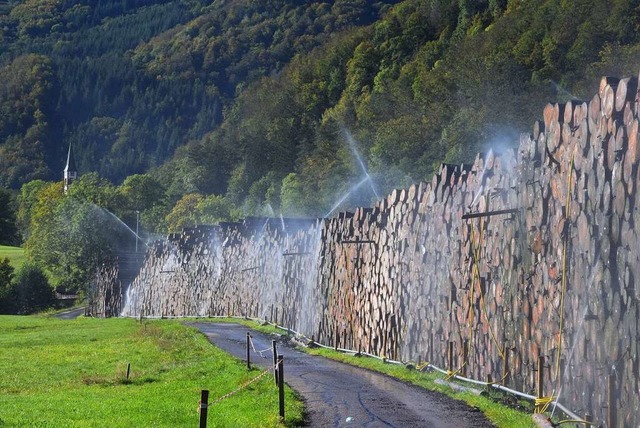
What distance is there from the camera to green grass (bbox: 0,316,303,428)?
1767 centimetres

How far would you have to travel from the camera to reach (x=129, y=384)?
81.1 ft

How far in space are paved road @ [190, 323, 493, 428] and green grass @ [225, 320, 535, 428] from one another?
225 millimetres

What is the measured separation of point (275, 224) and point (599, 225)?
37392mm

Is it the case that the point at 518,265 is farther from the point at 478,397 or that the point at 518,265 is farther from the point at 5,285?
the point at 5,285

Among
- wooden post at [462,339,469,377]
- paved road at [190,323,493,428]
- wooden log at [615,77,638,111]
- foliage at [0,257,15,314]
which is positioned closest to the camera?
wooden log at [615,77,638,111]

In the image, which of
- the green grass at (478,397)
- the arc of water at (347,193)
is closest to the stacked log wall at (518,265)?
the green grass at (478,397)

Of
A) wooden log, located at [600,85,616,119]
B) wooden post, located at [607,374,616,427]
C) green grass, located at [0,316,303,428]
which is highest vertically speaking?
wooden log, located at [600,85,616,119]

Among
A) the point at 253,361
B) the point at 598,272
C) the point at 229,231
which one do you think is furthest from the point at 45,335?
the point at 598,272

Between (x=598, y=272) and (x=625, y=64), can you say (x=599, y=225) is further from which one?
(x=625, y=64)

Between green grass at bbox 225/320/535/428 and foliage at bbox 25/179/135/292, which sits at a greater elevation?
foliage at bbox 25/179/135/292

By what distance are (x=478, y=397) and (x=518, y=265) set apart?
2399 mm

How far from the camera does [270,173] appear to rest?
399 feet

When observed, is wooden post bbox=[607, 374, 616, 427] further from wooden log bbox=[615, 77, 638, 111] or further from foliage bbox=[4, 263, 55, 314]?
foliage bbox=[4, 263, 55, 314]

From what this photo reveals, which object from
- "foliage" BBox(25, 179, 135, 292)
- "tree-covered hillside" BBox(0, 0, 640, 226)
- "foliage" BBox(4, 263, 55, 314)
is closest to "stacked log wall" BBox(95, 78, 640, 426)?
"tree-covered hillside" BBox(0, 0, 640, 226)
